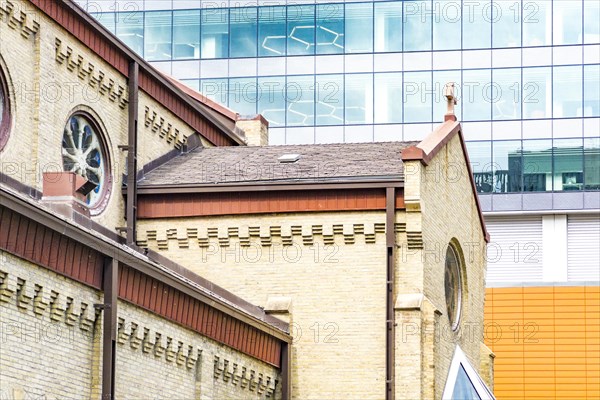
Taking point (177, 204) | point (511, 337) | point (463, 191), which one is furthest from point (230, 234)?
point (511, 337)

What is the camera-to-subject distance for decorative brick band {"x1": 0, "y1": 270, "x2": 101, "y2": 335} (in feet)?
79.7

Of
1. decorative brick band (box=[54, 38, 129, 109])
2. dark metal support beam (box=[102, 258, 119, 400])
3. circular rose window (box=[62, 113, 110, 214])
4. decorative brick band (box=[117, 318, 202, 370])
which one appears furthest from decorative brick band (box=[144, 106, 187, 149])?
dark metal support beam (box=[102, 258, 119, 400])

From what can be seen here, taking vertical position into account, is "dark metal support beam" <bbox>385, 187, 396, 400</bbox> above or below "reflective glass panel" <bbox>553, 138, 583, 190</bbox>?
below

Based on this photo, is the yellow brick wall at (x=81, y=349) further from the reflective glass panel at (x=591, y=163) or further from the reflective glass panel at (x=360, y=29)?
the reflective glass panel at (x=360, y=29)

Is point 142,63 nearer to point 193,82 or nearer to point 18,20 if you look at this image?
point 18,20

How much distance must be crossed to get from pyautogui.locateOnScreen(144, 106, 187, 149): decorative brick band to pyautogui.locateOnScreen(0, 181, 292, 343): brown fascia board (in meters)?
3.86

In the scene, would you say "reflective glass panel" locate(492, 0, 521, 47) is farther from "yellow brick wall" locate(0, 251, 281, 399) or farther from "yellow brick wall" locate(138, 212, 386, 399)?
"yellow brick wall" locate(0, 251, 281, 399)

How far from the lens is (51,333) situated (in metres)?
25.7

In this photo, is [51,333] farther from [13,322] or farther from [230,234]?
[230,234]

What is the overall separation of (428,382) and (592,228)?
99.9 feet

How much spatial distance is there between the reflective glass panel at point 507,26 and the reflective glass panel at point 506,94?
1224 millimetres

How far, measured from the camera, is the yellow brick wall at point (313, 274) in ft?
121

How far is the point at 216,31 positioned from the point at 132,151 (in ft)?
110

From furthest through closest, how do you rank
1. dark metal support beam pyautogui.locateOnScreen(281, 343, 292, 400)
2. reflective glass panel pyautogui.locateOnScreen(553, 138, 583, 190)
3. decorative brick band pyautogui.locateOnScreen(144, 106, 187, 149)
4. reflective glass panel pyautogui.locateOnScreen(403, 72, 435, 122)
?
reflective glass panel pyautogui.locateOnScreen(403, 72, 435, 122)
reflective glass panel pyautogui.locateOnScreen(553, 138, 583, 190)
decorative brick band pyautogui.locateOnScreen(144, 106, 187, 149)
dark metal support beam pyautogui.locateOnScreen(281, 343, 292, 400)
